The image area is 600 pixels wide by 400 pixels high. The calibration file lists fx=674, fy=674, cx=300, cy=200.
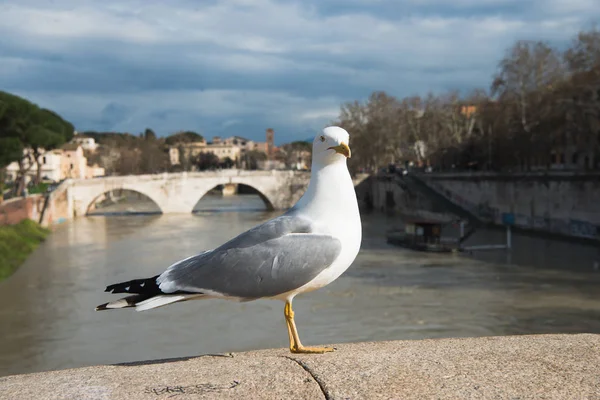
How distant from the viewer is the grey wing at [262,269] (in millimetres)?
3326

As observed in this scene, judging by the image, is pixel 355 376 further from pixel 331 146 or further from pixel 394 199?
pixel 394 199

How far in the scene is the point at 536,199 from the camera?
2894cm

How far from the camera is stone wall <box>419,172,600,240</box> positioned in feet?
83.9

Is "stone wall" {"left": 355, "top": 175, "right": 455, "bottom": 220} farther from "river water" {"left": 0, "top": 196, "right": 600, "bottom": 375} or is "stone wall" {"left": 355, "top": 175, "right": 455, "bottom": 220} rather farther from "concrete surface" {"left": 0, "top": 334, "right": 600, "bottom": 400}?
"concrete surface" {"left": 0, "top": 334, "right": 600, "bottom": 400}

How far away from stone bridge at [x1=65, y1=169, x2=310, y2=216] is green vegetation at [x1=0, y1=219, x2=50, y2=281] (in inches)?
407

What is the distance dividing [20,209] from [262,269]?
29650mm

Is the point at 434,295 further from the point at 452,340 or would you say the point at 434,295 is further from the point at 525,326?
the point at 452,340

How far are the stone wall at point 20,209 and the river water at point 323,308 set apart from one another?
4.61m

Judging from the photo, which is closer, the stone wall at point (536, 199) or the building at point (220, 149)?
the stone wall at point (536, 199)

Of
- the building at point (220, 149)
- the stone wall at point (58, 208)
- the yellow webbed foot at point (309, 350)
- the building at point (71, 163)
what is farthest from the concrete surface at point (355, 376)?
the building at point (220, 149)

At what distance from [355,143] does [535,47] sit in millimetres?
20155

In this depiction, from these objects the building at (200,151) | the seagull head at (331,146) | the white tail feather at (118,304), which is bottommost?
the white tail feather at (118,304)

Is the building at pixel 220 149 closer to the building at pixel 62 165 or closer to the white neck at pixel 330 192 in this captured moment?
the building at pixel 62 165

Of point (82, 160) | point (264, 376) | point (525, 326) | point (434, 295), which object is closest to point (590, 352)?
point (264, 376)
